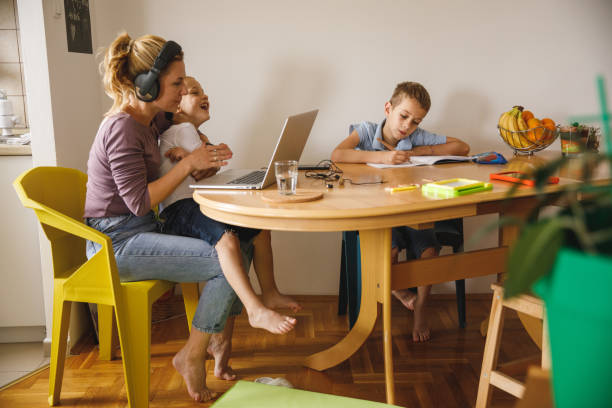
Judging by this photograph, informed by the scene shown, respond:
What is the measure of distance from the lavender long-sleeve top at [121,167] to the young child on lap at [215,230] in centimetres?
14

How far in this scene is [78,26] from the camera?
2441 mm

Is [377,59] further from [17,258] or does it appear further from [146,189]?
[17,258]

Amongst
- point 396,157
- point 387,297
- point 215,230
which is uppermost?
point 396,157

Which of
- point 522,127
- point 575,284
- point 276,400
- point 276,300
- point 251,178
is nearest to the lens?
point 575,284

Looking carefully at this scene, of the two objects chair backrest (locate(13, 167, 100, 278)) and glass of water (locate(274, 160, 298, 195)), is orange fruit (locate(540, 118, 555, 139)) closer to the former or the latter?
glass of water (locate(274, 160, 298, 195))

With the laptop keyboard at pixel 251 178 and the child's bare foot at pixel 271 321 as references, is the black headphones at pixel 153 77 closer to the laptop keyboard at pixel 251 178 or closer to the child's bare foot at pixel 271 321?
the laptop keyboard at pixel 251 178

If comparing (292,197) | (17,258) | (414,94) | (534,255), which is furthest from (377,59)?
(534,255)

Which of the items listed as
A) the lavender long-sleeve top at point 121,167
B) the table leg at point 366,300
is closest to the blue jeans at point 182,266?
the lavender long-sleeve top at point 121,167

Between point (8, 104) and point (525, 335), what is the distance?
2.66 m

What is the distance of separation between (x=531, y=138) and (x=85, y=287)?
73.0 inches

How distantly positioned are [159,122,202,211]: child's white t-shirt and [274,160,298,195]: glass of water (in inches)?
21.4

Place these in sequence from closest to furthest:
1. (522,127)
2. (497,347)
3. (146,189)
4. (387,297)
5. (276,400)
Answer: (276,400) → (497,347) → (387,297) → (146,189) → (522,127)

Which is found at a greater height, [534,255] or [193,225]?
[534,255]

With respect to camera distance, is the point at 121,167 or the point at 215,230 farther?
the point at 215,230
